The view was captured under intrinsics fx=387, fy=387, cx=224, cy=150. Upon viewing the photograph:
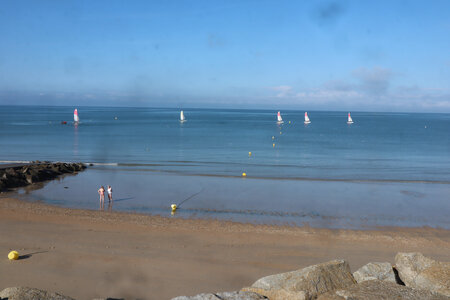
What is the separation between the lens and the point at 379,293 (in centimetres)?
556

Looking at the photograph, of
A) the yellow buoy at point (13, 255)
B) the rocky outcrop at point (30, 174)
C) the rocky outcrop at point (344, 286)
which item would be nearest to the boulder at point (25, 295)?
the rocky outcrop at point (344, 286)

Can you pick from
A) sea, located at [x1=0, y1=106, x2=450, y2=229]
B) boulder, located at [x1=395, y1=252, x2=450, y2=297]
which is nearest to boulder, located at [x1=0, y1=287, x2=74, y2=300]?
boulder, located at [x1=395, y1=252, x2=450, y2=297]

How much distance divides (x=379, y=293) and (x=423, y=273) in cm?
233

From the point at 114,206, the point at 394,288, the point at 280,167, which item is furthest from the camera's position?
the point at 280,167

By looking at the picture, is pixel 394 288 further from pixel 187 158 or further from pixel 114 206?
pixel 187 158

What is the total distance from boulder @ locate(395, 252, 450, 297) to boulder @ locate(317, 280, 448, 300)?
103 cm

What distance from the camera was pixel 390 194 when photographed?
2492 cm

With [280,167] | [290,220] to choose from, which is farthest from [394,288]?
[280,167]

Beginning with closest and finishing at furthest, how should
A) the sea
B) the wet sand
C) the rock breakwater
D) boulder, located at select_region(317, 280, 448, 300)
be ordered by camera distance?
boulder, located at select_region(317, 280, 448, 300)
the rock breakwater
the wet sand
the sea

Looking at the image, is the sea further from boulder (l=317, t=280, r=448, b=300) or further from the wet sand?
boulder (l=317, t=280, r=448, b=300)

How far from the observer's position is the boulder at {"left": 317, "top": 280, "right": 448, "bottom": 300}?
5438 mm

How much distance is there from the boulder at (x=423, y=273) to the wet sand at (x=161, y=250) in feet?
13.8

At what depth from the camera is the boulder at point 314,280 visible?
6.87 meters

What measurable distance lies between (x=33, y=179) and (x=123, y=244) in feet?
49.6
